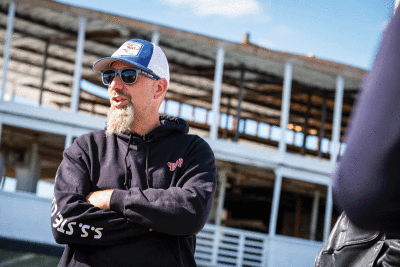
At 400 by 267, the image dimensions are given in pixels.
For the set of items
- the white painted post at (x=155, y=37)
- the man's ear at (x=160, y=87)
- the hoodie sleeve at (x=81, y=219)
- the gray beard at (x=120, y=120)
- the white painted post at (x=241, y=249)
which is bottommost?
the white painted post at (x=241, y=249)

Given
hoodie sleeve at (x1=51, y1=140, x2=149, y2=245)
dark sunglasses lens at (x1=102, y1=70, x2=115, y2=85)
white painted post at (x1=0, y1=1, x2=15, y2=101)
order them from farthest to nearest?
Result: white painted post at (x1=0, y1=1, x2=15, y2=101) < dark sunglasses lens at (x1=102, y1=70, x2=115, y2=85) < hoodie sleeve at (x1=51, y1=140, x2=149, y2=245)

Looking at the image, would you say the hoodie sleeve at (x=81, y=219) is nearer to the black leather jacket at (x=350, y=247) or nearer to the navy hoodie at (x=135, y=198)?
the navy hoodie at (x=135, y=198)

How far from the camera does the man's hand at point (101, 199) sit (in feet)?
6.15

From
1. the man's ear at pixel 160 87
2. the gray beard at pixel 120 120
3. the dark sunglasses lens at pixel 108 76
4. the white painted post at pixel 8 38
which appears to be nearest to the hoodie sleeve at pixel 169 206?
the gray beard at pixel 120 120

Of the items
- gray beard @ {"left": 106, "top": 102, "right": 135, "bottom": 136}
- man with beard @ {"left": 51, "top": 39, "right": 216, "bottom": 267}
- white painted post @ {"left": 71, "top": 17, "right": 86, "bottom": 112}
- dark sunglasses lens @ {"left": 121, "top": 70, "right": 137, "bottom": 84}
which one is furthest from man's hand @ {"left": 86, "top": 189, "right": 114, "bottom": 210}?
white painted post @ {"left": 71, "top": 17, "right": 86, "bottom": 112}

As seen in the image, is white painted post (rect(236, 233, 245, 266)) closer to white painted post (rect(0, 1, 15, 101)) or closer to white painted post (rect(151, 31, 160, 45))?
white painted post (rect(151, 31, 160, 45))

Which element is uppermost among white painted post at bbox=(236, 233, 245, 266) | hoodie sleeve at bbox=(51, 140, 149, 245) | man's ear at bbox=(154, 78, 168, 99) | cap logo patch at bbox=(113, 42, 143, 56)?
cap logo patch at bbox=(113, 42, 143, 56)

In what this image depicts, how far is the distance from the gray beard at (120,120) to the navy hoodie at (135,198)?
0.05 m

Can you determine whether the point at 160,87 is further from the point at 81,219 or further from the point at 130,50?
the point at 81,219

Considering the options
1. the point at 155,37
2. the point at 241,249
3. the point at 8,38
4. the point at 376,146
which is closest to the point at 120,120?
the point at 376,146

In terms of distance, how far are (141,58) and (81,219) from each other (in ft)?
2.63

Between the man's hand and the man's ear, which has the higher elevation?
the man's ear

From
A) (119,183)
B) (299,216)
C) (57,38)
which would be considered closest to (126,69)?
(119,183)

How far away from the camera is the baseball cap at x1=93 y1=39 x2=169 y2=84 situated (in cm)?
205
